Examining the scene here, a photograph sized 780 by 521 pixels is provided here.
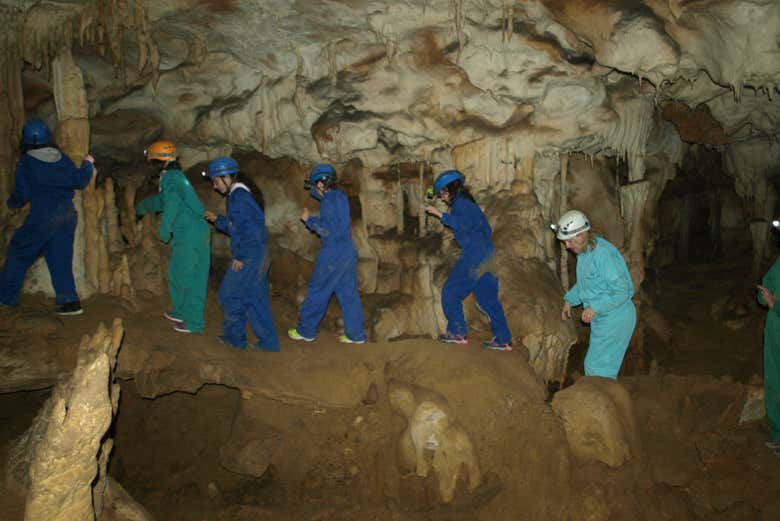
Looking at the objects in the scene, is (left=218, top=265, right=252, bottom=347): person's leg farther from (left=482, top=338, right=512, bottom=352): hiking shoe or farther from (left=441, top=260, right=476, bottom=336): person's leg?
(left=482, top=338, right=512, bottom=352): hiking shoe

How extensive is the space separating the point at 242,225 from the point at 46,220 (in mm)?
1907

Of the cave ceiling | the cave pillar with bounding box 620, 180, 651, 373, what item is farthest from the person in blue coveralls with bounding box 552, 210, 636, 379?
the cave pillar with bounding box 620, 180, 651, 373

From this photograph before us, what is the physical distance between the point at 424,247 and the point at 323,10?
3796mm

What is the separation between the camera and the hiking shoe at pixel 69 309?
5797 millimetres

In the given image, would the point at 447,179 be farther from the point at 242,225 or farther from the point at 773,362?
the point at 773,362

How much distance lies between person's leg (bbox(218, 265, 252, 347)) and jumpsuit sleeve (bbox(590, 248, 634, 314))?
10.7ft

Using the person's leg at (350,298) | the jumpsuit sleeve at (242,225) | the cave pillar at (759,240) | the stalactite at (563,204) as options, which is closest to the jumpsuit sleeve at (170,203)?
the jumpsuit sleeve at (242,225)

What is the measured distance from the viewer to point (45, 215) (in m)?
5.70

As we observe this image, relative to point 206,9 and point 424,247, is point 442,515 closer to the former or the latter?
point 424,247

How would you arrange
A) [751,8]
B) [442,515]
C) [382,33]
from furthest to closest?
[382,33] < [751,8] < [442,515]

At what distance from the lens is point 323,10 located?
22.1ft

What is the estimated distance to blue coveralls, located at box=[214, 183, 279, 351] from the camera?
5.65 m

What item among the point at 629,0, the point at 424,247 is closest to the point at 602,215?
the point at 424,247

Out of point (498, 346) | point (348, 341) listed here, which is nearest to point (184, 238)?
point (348, 341)
